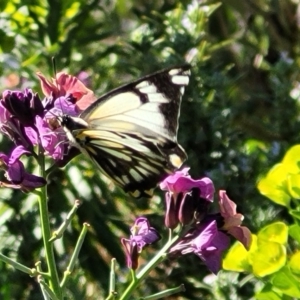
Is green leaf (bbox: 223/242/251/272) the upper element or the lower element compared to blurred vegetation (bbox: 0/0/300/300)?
upper

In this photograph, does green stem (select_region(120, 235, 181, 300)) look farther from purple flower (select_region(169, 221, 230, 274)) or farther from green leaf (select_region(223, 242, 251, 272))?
green leaf (select_region(223, 242, 251, 272))

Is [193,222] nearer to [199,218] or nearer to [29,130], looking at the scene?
[199,218]

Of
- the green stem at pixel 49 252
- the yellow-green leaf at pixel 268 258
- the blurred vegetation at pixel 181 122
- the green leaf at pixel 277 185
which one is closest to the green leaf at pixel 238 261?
the yellow-green leaf at pixel 268 258

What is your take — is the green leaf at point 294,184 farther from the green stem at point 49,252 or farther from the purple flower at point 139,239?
the green stem at point 49,252

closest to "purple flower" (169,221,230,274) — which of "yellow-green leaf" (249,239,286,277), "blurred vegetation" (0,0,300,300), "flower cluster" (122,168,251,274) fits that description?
"flower cluster" (122,168,251,274)

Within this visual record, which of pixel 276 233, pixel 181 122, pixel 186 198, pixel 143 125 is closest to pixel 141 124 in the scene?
pixel 143 125

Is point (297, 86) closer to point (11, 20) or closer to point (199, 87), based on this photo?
point (199, 87)

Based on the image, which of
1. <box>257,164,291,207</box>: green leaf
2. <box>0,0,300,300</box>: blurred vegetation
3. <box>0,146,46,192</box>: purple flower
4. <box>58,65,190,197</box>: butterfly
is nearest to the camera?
<box>0,146,46,192</box>: purple flower
